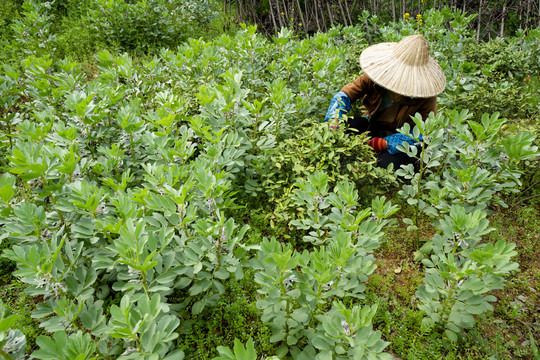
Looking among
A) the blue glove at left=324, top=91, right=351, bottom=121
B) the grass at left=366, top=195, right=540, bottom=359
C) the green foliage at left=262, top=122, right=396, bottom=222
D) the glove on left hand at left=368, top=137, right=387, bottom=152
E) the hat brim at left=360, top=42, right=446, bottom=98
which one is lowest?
the grass at left=366, top=195, right=540, bottom=359

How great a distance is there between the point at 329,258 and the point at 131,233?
1.01m

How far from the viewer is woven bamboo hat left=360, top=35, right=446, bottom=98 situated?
281cm

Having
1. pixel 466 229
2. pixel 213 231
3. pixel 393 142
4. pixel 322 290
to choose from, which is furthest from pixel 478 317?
Answer: pixel 213 231

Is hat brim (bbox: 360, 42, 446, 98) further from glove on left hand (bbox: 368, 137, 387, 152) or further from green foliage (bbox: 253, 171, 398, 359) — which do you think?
green foliage (bbox: 253, 171, 398, 359)

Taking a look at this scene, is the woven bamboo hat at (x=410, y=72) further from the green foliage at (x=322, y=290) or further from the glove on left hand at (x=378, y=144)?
the green foliage at (x=322, y=290)

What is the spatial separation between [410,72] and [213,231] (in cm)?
227

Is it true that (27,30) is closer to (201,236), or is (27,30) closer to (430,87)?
(201,236)

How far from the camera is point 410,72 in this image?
2854mm

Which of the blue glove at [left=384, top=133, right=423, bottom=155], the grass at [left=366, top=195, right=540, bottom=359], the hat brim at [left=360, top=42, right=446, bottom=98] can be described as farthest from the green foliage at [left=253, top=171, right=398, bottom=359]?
the blue glove at [left=384, top=133, right=423, bottom=155]

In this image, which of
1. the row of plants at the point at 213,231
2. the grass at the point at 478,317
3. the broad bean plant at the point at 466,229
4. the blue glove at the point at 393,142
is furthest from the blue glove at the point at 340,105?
the grass at the point at 478,317

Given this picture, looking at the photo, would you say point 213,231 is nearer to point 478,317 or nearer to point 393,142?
point 478,317

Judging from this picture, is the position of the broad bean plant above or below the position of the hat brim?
below

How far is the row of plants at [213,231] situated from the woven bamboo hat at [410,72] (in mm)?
451

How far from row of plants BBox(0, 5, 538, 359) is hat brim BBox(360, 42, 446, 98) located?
1.43 feet
